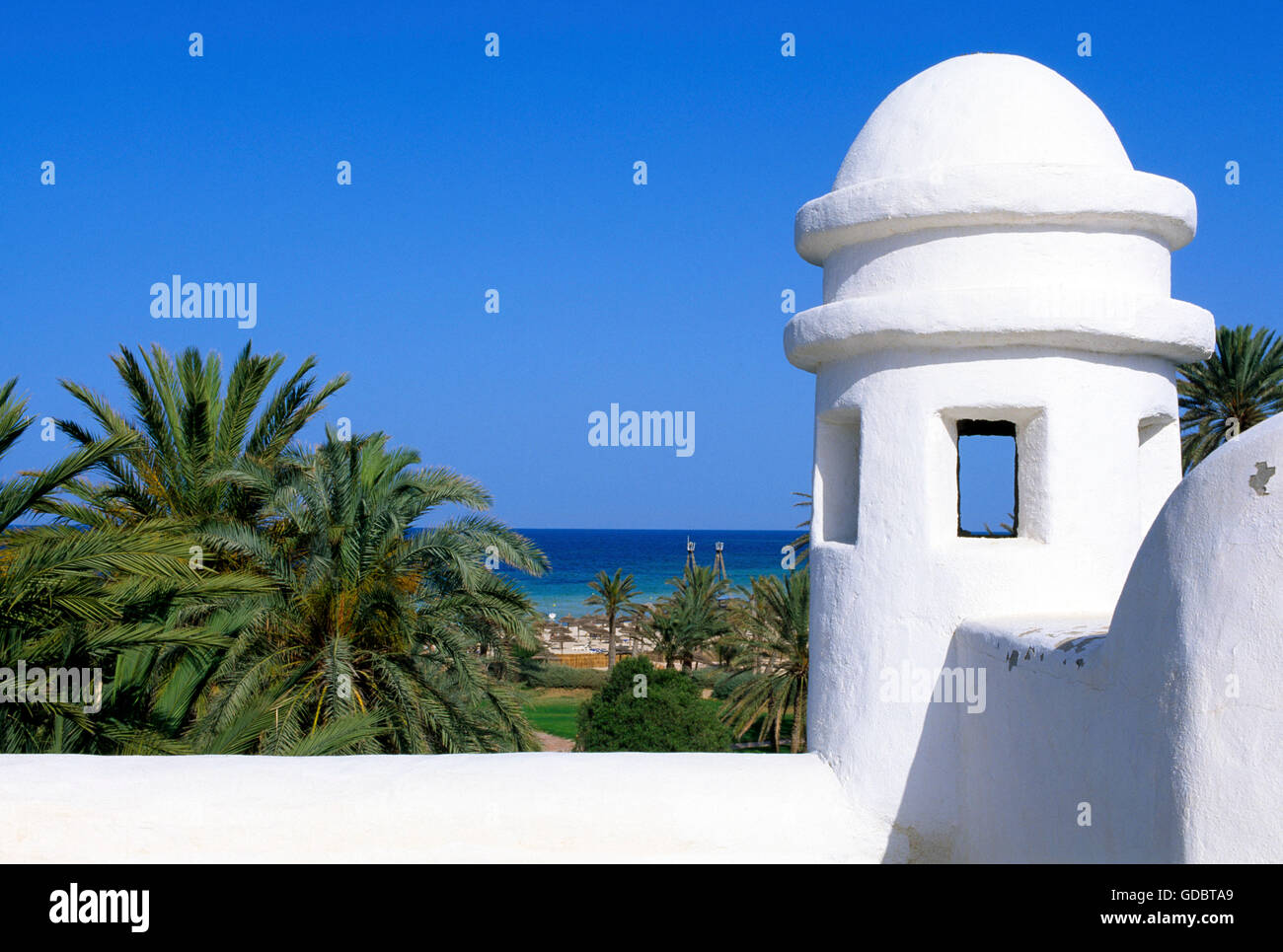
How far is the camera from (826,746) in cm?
484

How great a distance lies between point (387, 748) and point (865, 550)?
9217 mm

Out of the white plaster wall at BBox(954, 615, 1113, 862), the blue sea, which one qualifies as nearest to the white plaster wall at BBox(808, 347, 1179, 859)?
the white plaster wall at BBox(954, 615, 1113, 862)

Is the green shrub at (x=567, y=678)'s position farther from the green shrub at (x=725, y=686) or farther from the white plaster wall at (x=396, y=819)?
the white plaster wall at (x=396, y=819)

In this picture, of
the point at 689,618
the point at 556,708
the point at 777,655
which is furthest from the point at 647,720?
the point at 556,708

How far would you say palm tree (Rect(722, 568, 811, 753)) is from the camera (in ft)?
76.1

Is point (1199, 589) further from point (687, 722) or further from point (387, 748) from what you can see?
point (687, 722)

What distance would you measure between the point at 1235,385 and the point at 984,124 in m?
19.4

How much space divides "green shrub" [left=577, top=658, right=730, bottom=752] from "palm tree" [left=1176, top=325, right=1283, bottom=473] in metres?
10.2

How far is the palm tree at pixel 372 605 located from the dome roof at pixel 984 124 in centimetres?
852

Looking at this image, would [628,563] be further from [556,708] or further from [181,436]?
[181,436]

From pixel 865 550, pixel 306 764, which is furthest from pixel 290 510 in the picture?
Answer: pixel 865 550

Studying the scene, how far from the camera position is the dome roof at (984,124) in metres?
4.68

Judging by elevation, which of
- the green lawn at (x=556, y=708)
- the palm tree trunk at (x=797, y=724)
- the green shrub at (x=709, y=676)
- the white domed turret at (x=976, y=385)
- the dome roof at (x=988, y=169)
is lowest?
the green lawn at (x=556, y=708)

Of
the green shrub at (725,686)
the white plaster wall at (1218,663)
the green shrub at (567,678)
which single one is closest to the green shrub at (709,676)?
the green shrub at (725,686)
